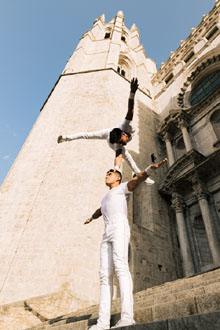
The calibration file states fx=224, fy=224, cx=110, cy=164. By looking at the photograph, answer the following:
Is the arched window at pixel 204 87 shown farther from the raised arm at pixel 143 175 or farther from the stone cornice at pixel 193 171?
the raised arm at pixel 143 175

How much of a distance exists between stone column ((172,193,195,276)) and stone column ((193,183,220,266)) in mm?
1276

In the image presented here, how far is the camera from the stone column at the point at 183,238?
10.5 meters

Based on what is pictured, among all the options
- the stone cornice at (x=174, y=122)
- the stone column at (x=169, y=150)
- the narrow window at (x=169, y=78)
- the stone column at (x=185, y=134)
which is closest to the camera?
the stone column at (x=185, y=134)

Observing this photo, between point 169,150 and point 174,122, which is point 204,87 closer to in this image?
point 174,122

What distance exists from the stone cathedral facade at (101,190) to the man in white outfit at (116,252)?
17.1ft

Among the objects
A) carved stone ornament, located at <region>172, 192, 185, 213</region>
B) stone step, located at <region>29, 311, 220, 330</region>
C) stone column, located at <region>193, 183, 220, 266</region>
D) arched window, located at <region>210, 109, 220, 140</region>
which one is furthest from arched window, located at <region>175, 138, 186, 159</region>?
stone step, located at <region>29, 311, 220, 330</region>

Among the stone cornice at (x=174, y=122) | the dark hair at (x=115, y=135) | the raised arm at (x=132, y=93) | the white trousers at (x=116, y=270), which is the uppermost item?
the stone cornice at (x=174, y=122)

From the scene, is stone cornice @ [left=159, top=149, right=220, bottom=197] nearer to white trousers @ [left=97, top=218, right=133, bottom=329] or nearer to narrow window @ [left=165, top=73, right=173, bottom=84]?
white trousers @ [left=97, top=218, right=133, bottom=329]

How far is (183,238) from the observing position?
1145cm

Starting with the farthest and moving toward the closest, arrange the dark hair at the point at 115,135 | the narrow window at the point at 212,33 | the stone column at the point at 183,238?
the narrow window at the point at 212,33 → the stone column at the point at 183,238 → the dark hair at the point at 115,135

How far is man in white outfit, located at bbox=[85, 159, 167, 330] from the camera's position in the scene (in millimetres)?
2731

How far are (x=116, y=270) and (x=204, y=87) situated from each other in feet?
57.8

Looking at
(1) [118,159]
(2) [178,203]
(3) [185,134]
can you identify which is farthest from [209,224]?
(1) [118,159]

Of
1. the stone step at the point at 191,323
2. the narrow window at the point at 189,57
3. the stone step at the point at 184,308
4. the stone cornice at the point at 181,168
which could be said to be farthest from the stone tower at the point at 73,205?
the narrow window at the point at 189,57
